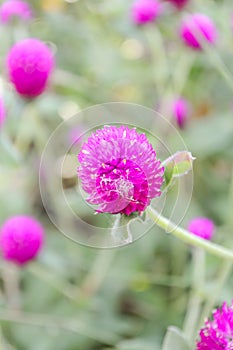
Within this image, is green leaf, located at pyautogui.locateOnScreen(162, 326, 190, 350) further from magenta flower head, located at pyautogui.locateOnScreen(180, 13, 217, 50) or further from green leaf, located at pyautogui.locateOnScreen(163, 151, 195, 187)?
magenta flower head, located at pyautogui.locateOnScreen(180, 13, 217, 50)

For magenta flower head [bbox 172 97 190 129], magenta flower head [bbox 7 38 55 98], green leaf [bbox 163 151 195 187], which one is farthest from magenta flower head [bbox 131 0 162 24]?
green leaf [bbox 163 151 195 187]

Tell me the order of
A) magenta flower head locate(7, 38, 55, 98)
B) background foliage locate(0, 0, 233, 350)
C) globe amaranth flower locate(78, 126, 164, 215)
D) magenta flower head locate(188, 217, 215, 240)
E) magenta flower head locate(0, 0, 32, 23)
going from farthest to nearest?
magenta flower head locate(0, 0, 32, 23) < background foliage locate(0, 0, 233, 350) < magenta flower head locate(7, 38, 55, 98) < magenta flower head locate(188, 217, 215, 240) < globe amaranth flower locate(78, 126, 164, 215)

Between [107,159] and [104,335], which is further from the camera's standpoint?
[104,335]

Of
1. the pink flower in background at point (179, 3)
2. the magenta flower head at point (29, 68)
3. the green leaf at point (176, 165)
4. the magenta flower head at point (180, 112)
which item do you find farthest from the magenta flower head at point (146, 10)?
the green leaf at point (176, 165)

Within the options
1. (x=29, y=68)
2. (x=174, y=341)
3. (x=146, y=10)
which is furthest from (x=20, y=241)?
(x=146, y=10)

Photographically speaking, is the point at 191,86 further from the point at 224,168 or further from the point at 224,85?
the point at 224,168

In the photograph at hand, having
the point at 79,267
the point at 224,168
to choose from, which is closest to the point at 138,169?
the point at 79,267

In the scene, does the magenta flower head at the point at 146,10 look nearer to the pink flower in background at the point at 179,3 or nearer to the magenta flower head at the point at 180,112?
the pink flower in background at the point at 179,3
